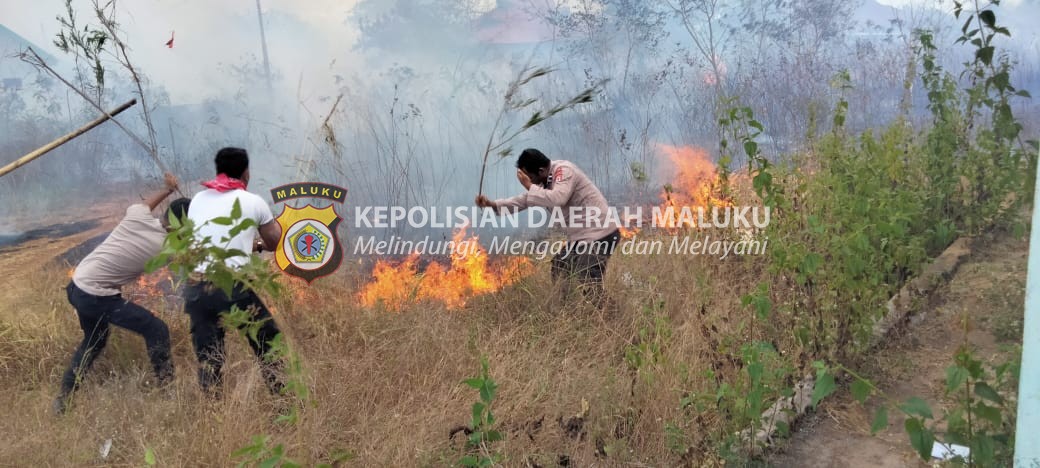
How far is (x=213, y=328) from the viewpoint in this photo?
3.77 meters

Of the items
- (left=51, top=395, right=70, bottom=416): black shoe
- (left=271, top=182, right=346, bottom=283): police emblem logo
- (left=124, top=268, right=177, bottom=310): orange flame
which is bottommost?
(left=51, top=395, right=70, bottom=416): black shoe

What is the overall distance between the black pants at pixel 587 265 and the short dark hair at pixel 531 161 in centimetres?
57

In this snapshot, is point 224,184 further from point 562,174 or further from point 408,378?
point 562,174

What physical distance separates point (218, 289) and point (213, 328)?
271mm

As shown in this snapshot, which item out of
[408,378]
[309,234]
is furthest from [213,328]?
[309,234]

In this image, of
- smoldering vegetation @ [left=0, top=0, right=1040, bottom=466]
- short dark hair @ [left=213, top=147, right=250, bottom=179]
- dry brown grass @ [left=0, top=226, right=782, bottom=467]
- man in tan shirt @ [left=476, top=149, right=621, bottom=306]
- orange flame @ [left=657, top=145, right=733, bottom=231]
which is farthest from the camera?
orange flame @ [left=657, top=145, right=733, bottom=231]

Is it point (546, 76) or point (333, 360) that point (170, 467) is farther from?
point (546, 76)

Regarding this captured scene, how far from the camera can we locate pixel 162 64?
5504mm

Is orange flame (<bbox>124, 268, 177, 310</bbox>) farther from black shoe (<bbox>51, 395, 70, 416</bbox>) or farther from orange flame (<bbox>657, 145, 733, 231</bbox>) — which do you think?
orange flame (<bbox>657, 145, 733, 231</bbox>)

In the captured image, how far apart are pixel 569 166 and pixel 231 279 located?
2853 millimetres

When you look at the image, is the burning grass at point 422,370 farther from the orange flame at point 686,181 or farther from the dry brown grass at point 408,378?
the orange flame at point 686,181

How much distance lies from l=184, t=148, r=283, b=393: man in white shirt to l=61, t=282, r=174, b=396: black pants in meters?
0.30

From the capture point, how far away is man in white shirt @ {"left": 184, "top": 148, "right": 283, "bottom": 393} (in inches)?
142

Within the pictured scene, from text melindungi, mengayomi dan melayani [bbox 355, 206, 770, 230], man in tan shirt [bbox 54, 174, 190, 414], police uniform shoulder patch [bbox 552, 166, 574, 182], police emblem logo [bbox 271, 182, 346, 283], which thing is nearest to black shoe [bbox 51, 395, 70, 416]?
man in tan shirt [bbox 54, 174, 190, 414]
